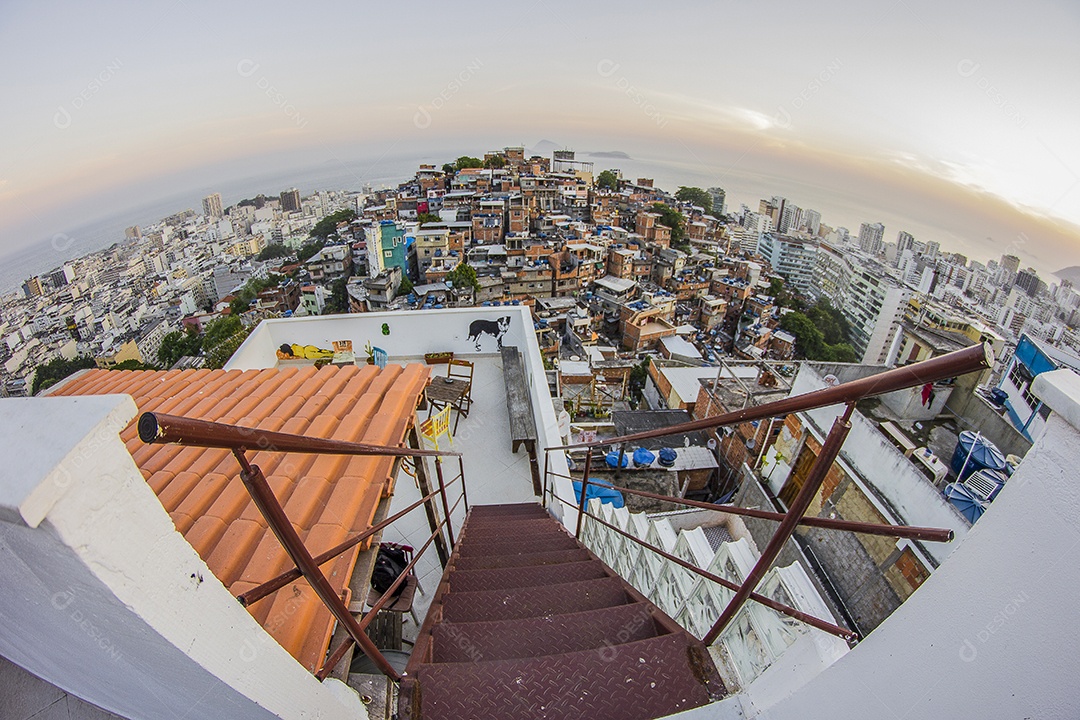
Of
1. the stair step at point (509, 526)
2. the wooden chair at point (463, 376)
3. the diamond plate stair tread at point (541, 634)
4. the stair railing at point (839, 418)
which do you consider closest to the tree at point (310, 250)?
the wooden chair at point (463, 376)

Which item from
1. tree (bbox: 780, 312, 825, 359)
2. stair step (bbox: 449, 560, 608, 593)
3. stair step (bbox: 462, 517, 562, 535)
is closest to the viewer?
stair step (bbox: 449, 560, 608, 593)

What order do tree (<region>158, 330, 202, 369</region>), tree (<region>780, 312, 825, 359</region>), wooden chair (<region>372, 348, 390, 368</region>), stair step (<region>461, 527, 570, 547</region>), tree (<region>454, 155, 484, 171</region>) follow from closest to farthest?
1. stair step (<region>461, 527, 570, 547</region>)
2. wooden chair (<region>372, 348, 390, 368</region>)
3. tree (<region>158, 330, 202, 369</region>)
4. tree (<region>780, 312, 825, 359</region>)
5. tree (<region>454, 155, 484, 171</region>)

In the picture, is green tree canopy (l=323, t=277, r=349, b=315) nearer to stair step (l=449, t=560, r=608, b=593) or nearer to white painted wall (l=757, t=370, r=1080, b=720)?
stair step (l=449, t=560, r=608, b=593)

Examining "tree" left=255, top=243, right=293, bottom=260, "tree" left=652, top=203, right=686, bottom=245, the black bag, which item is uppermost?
the black bag

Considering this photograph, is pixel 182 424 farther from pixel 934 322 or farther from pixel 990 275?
pixel 990 275

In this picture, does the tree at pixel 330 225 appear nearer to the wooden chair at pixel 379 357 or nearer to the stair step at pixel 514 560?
the wooden chair at pixel 379 357

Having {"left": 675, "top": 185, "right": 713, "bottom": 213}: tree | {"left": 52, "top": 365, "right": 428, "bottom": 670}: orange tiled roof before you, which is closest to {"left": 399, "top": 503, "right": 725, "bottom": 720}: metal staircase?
{"left": 52, "top": 365, "right": 428, "bottom": 670}: orange tiled roof

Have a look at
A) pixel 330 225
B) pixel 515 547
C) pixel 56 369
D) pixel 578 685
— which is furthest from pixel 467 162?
pixel 578 685
